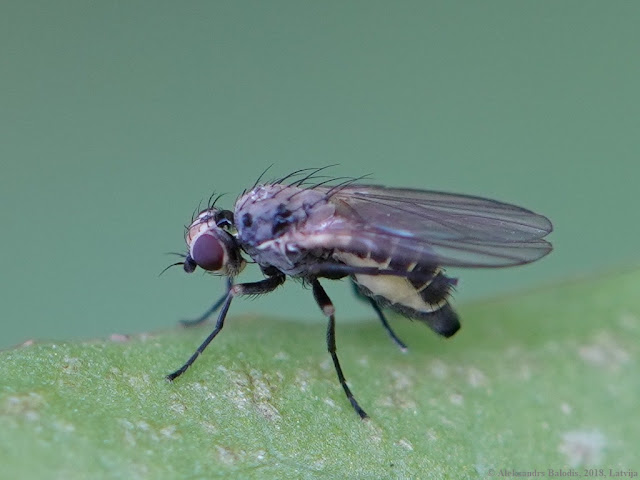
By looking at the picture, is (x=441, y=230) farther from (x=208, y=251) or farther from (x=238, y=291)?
(x=208, y=251)

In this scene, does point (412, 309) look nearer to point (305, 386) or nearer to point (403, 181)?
point (305, 386)

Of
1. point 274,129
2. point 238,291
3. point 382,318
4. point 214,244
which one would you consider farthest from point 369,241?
point 274,129

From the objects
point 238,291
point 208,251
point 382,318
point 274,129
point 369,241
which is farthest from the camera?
point 274,129

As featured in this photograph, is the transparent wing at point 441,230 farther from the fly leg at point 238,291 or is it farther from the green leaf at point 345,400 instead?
the fly leg at point 238,291

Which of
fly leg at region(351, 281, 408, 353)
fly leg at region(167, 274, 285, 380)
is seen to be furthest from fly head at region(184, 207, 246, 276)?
fly leg at region(351, 281, 408, 353)

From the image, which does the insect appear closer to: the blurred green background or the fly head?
the fly head

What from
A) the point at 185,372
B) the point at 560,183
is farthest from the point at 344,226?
the point at 560,183

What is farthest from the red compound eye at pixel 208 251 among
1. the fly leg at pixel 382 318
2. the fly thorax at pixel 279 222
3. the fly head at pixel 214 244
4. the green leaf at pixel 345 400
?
the fly leg at pixel 382 318
